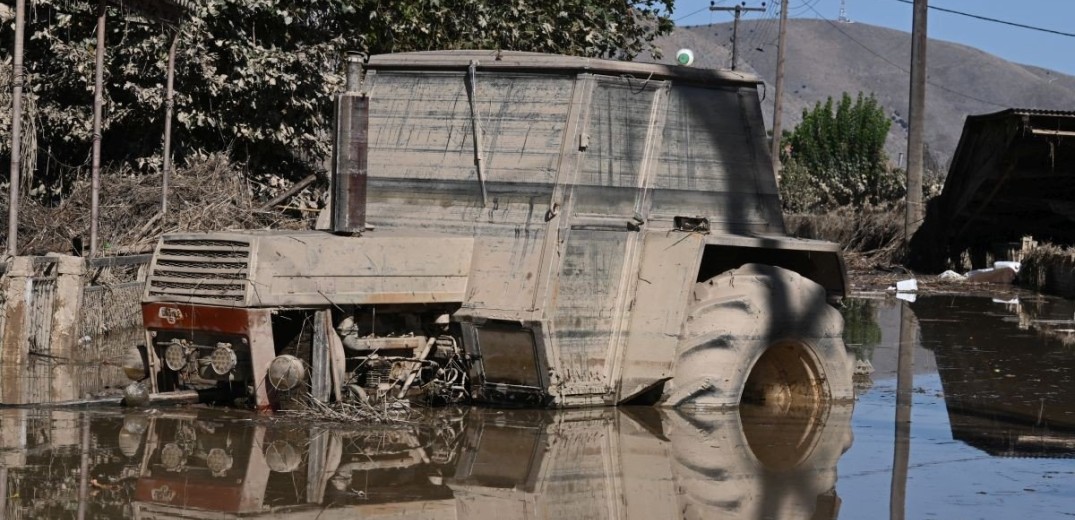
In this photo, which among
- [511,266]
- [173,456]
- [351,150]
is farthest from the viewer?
[351,150]

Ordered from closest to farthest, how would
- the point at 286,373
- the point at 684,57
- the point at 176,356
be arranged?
the point at 286,373, the point at 176,356, the point at 684,57

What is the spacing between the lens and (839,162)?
43.6 m

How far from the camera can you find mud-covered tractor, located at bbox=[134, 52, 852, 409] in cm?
912

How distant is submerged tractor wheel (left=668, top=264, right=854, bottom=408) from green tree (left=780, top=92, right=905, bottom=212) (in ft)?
89.1

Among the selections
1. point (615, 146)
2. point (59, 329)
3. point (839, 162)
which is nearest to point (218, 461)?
point (615, 146)

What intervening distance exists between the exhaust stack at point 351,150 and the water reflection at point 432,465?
4.86 ft

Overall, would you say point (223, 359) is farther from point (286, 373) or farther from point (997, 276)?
point (997, 276)

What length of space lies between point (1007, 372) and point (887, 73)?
11198cm

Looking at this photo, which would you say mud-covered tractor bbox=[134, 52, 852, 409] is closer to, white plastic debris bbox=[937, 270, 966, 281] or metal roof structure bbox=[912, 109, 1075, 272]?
metal roof structure bbox=[912, 109, 1075, 272]

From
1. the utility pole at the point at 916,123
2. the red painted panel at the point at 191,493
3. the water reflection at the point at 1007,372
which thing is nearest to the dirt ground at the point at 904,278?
the utility pole at the point at 916,123

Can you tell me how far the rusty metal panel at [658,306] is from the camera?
9.67 meters

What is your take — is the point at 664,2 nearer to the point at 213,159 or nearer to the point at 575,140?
the point at 213,159

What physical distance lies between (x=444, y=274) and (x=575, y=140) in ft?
4.19

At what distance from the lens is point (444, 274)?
949cm
